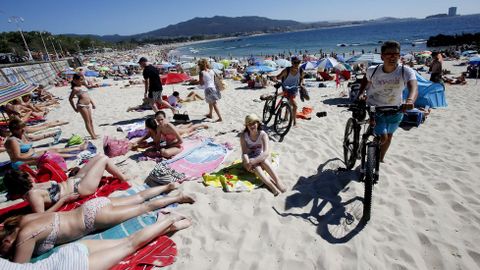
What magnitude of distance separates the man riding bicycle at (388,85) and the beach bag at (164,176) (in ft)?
9.54

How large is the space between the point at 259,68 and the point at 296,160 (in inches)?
453

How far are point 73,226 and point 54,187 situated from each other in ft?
3.21

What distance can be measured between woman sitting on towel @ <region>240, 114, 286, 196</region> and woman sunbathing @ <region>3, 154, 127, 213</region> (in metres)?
2.01

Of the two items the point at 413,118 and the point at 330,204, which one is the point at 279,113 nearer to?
the point at 413,118

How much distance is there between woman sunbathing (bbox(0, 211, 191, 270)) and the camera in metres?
2.14

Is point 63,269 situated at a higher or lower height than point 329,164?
higher

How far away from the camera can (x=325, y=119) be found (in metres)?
6.98

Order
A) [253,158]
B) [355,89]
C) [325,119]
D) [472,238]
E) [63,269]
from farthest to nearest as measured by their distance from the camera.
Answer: [355,89]
[325,119]
[253,158]
[472,238]
[63,269]

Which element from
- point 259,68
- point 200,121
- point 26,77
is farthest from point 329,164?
point 26,77

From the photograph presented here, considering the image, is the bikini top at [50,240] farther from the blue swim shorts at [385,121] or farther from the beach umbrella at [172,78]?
the beach umbrella at [172,78]

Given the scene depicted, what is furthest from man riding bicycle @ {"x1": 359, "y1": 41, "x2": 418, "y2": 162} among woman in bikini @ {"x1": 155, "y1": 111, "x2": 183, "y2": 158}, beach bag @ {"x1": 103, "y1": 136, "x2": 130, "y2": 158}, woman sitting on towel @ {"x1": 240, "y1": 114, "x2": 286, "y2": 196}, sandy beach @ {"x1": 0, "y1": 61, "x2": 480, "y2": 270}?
beach bag @ {"x1": 103, "y1": 136, "x2": 130, "y2": 158}

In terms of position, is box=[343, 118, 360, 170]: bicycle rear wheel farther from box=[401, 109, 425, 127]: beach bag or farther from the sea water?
the sea water

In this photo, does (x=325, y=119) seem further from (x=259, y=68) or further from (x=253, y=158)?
(x=259, y=68)

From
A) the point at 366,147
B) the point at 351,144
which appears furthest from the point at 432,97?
the point at 366,147
